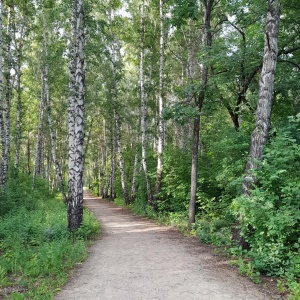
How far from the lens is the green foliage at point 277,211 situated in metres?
5.02

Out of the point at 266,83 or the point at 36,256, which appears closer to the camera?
the point at 36,256

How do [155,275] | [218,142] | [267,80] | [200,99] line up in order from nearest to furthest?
[155,275], [267,80], [218,142], [200,99]

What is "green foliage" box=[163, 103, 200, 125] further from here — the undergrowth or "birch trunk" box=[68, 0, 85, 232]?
the undergrowth

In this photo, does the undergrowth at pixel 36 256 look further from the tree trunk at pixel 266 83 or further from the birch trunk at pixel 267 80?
the birch trunk at pixel 267 80

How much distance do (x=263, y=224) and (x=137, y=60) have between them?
1484 centimetres

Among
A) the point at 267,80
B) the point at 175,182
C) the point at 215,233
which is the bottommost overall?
the point at 215,233

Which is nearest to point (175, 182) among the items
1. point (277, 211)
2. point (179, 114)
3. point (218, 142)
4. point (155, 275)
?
point (218, 142)

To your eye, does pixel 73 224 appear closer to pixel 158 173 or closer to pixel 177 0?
pixel 158 173

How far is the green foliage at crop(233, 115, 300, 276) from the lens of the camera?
5.02 meters

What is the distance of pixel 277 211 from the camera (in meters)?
5.22

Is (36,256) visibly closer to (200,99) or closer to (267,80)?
(267,80)

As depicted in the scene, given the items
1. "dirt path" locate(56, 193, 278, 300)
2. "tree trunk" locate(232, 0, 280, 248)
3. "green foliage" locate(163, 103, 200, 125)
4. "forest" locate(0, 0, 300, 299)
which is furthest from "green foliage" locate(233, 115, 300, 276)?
"green foliage" locate(163, 103, 200, 125)

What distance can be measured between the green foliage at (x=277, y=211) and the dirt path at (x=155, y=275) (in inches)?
28.3

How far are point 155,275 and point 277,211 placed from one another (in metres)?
2.75
